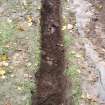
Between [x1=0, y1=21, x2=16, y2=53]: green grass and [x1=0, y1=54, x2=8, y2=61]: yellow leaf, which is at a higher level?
[x1=0, y1=21, x2=16, y2=53]: green grass

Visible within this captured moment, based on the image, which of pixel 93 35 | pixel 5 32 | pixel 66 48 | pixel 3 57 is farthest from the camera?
pixel 93 35

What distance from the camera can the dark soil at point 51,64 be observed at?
473 cm

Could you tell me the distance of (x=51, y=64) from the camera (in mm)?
5215

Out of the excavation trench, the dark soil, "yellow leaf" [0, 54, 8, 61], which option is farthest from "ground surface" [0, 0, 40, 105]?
the excavation trench

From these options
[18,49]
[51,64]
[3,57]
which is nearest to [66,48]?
[51,64]

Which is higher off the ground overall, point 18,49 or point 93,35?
point 93,35

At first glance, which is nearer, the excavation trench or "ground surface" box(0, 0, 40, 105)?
"ground surface" box(0, 0, 40, 105)

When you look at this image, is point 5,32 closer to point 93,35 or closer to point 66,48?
point 66,48

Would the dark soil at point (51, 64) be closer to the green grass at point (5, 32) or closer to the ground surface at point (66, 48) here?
the ground surface at point (66, 48)

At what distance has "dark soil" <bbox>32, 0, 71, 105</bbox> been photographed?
4.73 metres

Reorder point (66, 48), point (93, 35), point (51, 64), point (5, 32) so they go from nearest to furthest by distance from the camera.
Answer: point (51, 64) → point (66, 48) → point (5, 32) → point (93, 35)

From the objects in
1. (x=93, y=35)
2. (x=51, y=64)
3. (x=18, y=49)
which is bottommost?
(x=51, y=64)

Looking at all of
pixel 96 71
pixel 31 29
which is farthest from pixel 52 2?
pixel 96 71

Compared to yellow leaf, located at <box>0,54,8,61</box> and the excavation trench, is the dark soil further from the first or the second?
yellow leaf, located at <box>0,54,8,61</box>
